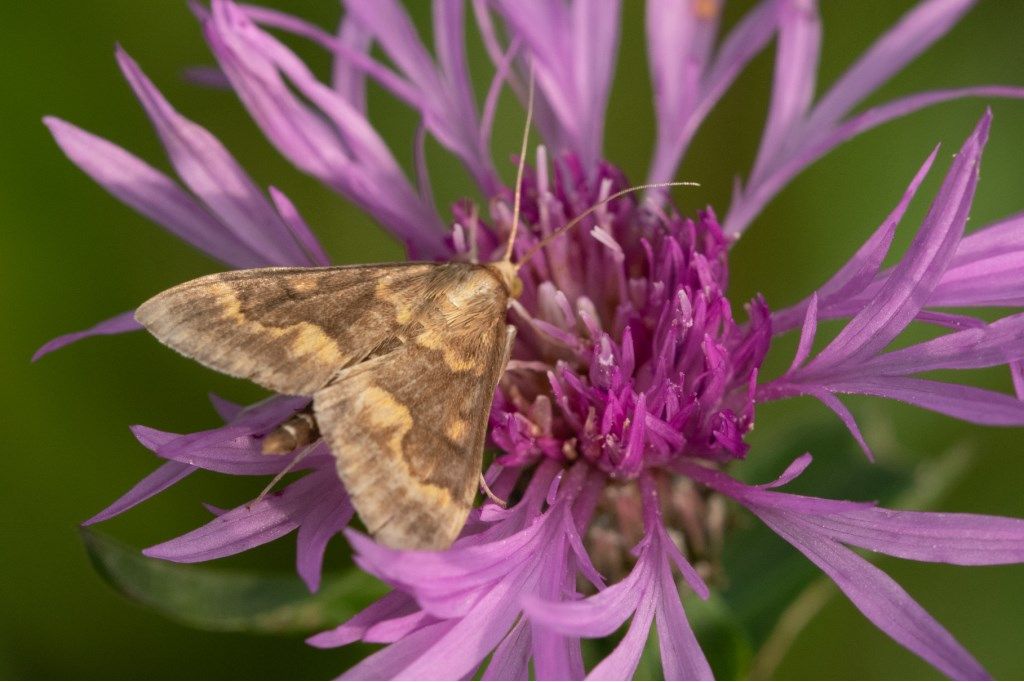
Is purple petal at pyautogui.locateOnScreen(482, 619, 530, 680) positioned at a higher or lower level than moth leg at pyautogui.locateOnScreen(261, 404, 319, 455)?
lower

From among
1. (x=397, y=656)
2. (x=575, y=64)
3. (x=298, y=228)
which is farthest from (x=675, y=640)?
(x=575, y=64)

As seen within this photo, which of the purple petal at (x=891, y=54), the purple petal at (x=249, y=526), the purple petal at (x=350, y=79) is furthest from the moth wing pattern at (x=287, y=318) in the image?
the purple petal at (x=891, y=54)

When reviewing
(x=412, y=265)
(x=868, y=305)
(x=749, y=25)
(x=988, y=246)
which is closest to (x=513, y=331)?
(x=412, y=265)

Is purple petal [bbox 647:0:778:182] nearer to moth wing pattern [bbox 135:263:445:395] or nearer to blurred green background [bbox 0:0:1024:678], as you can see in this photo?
blurred green background [bbox 0:0:1024:678]

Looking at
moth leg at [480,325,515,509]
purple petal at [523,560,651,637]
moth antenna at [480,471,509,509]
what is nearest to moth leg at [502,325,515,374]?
moth leg at [480,325,515,509]

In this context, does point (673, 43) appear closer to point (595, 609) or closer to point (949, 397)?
point (949, 397)

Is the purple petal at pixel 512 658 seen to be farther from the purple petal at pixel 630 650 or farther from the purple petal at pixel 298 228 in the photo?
the purple petal at pixel 298 228

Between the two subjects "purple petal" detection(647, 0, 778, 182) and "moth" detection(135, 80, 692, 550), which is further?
"purple petal" detection(647, 0, 778, 182)
